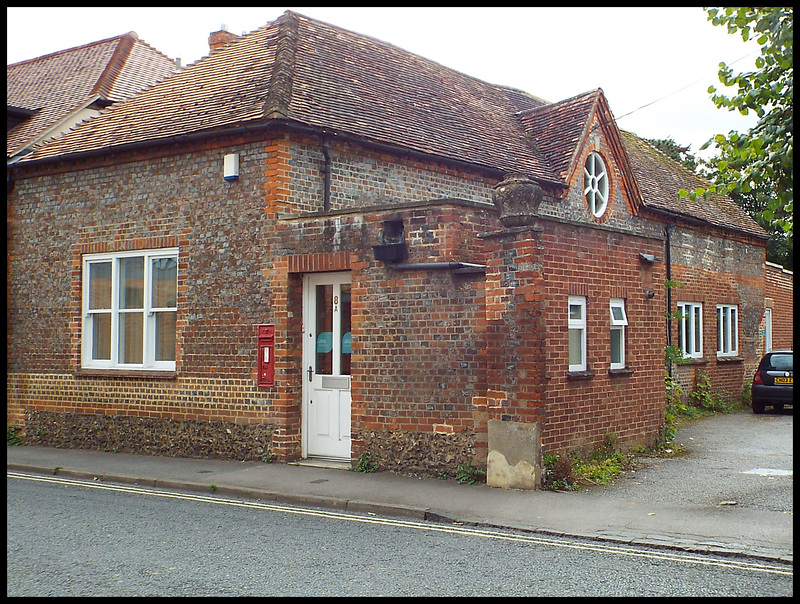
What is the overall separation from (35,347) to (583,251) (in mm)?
9417

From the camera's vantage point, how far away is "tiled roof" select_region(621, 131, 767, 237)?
823 inches

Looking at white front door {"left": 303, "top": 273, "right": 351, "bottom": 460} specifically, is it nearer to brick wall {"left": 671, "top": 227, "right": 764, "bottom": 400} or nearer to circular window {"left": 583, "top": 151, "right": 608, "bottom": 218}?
circular window {"left": 583, "top": 151, "right": 608, "bottom": 218}

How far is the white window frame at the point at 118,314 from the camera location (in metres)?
13.1

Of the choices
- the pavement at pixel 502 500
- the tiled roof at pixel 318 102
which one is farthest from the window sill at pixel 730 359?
the pavement at pixel 502 500

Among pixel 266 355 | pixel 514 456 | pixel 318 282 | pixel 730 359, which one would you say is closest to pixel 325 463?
pixel 266 355

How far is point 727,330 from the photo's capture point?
22734 millimetres

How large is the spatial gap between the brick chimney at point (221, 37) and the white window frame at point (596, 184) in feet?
25.8

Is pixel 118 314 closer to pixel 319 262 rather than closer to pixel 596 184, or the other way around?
pixel 319 262

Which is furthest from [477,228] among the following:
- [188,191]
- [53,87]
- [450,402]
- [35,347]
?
[53,87]

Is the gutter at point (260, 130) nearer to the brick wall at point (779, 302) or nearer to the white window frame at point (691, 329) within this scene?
the white window frame at point (691, 329)

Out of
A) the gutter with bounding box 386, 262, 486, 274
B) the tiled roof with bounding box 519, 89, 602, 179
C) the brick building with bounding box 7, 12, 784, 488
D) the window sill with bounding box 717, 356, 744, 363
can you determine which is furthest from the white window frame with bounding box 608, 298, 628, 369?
the window sill with bounding box 717, 356, 744, 363

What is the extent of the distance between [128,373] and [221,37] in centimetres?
810

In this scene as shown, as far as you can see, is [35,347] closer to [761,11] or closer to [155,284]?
[155,284]

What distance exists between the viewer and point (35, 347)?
14.5 metres
